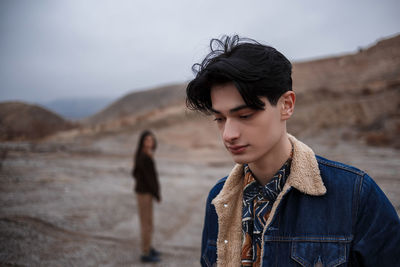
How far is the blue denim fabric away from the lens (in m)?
1.20

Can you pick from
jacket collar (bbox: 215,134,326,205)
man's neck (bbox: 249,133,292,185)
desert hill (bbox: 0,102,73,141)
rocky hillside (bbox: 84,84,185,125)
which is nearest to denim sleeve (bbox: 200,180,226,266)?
jacket collar (bbox: 215,134,326,205)

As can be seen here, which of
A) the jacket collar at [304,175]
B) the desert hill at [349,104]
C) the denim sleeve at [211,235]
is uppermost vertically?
the desert hill at [349,104]

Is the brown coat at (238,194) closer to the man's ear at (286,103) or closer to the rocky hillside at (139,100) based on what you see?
the man's ear at (286,103)

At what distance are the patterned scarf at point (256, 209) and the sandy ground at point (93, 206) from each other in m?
3.33

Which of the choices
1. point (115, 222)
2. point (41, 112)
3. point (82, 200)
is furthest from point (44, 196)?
point (41, 112)

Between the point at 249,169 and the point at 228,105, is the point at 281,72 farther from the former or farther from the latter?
the point at 249,169

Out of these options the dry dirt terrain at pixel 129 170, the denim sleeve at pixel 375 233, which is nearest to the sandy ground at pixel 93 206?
the dry dirt terrain at pixel 129 170

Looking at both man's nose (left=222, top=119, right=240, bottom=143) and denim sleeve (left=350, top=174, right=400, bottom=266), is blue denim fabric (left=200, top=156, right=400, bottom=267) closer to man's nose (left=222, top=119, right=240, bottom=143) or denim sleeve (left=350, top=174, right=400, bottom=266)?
denim sleeve (left=350, top=174, right=400, bottom=266)

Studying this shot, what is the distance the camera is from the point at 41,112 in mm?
16781

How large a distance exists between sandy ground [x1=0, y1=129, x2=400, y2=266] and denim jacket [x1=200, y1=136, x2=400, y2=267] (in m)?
3.51

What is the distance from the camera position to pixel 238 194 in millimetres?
1684

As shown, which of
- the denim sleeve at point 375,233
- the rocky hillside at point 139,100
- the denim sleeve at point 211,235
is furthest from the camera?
the rocky hillside at point 139,100

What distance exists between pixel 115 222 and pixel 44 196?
6.37ft

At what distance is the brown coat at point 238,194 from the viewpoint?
54.7 inches
